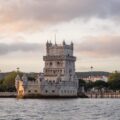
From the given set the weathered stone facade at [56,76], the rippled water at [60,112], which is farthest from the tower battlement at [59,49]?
the rippled water at [60,112]

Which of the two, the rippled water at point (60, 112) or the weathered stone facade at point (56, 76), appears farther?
the weathered stone facade at point (56, 76)

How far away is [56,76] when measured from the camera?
166375mm

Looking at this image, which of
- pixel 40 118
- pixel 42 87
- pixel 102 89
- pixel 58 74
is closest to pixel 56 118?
pixel 40 118

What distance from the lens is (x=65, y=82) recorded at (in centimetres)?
15962

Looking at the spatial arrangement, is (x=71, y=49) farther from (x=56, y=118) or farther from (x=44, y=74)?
(x=56, y=118)

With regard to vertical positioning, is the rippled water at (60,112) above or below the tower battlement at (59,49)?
below

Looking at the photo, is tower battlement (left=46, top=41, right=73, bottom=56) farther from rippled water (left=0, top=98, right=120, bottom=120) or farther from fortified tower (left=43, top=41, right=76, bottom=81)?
rippled water (left=0, top=98, right=120, bottom=120)

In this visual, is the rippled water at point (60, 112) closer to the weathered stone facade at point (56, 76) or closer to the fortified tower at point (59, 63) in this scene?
the weathered stone facade at point (56, 76)

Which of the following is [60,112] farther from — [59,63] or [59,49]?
[59,49]

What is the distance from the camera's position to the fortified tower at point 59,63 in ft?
547

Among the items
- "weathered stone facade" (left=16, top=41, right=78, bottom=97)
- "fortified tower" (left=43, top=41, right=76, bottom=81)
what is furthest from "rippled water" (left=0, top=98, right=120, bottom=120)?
"fortified tower" (left=43, top=41, right=76, bottom=81)

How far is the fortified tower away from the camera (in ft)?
547

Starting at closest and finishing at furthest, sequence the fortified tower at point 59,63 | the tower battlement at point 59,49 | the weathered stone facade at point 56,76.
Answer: the weathered stone facade at point 56,76
the fortified tower at point 59,63
the tower battlement at point 59,49

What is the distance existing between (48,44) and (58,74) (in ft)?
38.0
